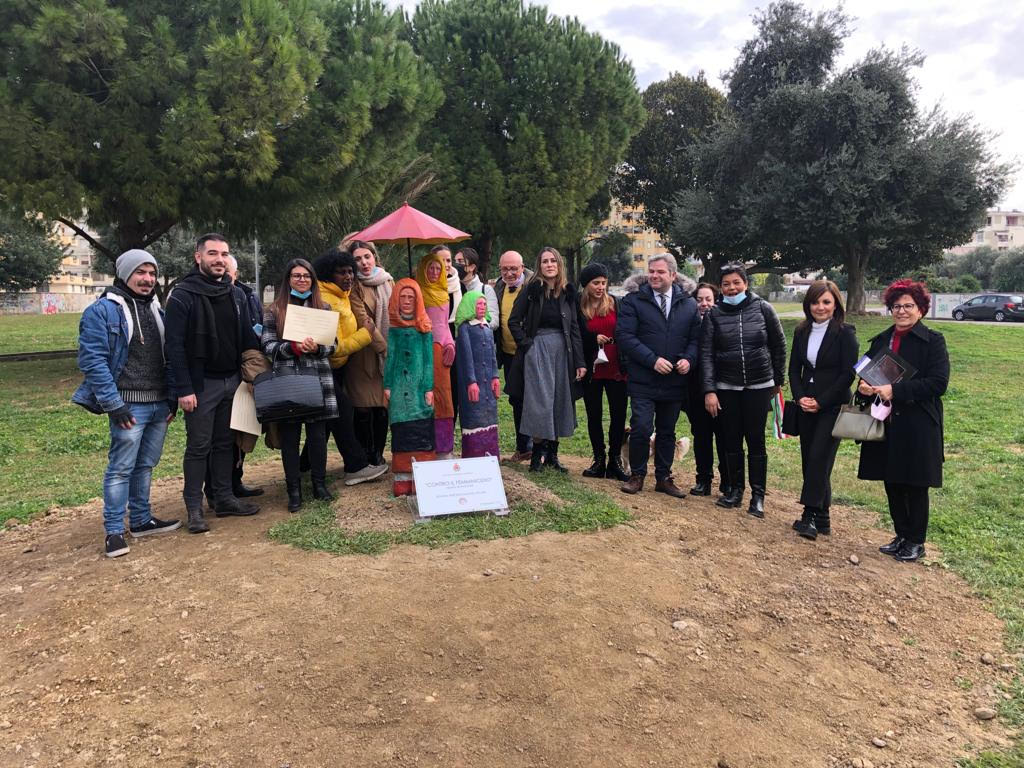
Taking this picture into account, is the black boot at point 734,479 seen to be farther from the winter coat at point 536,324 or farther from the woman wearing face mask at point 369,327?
the woman wearing face mask at point 369,327


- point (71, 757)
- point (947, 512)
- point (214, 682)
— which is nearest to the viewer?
point (71, 757)

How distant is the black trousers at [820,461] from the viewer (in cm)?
504

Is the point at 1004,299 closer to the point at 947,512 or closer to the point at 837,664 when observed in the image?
the point at 947,512

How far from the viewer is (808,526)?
5.11 m

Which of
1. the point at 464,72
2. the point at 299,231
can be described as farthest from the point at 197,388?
the point at 464,72

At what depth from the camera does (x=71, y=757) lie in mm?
2727

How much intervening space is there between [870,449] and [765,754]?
2.66m

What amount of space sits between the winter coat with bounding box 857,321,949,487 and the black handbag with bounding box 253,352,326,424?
3620 millimetres

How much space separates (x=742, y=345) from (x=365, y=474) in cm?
308

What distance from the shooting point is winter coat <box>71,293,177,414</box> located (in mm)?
4254

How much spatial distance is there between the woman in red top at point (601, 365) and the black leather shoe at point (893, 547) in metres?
2.04

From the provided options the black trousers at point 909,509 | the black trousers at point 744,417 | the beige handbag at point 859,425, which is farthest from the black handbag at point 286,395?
the black trousers at point 909,509

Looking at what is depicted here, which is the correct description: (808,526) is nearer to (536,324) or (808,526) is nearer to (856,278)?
(536,324)

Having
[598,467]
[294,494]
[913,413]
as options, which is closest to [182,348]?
[294,494]
